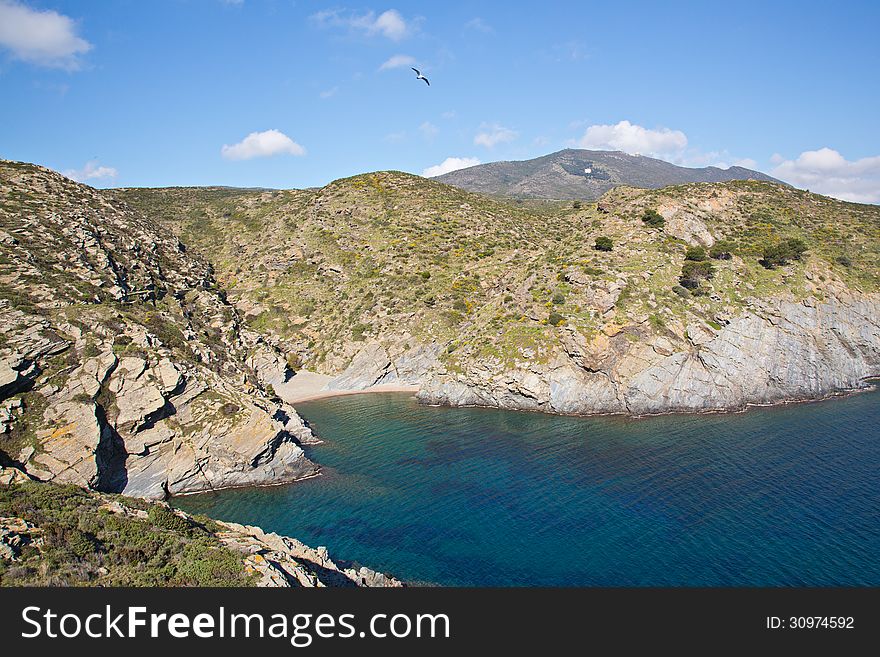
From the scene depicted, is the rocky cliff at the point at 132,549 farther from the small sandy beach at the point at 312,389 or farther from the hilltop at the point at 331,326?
the small sandy beach at the point at 312,389

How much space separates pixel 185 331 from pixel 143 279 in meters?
19.5

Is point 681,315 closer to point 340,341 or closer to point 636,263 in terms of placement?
point 636,263

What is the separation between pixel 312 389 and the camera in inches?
3083

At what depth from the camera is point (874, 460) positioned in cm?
4303

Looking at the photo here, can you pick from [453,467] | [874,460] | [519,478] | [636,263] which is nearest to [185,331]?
[453,467]

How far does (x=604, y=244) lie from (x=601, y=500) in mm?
48627

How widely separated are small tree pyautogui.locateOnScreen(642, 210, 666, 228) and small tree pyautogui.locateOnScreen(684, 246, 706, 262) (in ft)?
25.3

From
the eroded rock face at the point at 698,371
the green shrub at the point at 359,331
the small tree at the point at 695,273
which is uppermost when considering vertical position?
the small tree at the point at 695,273

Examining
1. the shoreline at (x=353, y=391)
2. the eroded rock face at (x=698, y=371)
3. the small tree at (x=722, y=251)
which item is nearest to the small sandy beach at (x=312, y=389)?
the shoreline at (x=353, y=391)

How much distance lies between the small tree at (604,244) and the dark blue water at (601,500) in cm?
2995

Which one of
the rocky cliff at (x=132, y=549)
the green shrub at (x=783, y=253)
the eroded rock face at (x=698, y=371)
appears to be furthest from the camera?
the green shrub at (x=783, y=253)

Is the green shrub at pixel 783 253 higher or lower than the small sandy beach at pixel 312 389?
higher

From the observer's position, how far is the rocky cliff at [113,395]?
41.1m

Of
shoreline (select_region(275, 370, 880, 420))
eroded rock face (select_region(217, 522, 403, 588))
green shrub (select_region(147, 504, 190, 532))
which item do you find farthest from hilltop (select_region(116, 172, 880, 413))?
green shrub (select_region(147, 504, 190, 532))
